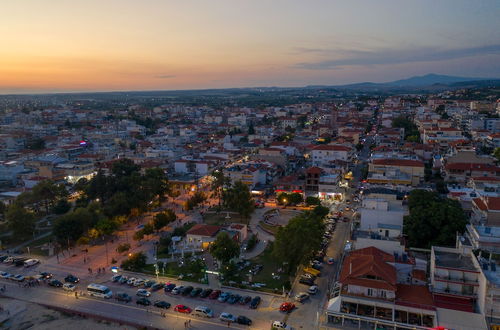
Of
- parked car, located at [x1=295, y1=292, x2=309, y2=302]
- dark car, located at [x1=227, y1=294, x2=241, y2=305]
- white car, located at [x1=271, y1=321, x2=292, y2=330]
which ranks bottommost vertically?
dark car, located at [x1=227, y1=294, x2=241, y2=305]

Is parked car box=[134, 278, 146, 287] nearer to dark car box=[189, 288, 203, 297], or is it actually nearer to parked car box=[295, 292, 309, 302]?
dark car box=[189, 288, 203, 297]

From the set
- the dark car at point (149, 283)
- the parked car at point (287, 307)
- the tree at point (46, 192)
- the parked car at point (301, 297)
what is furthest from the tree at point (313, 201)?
the tree at point (46, 192)

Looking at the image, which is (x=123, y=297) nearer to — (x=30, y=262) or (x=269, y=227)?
(x=30, y=262)

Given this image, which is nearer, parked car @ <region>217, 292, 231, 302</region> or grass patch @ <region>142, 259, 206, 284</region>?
parked car @ <region>217, 292, 231, 302</region>

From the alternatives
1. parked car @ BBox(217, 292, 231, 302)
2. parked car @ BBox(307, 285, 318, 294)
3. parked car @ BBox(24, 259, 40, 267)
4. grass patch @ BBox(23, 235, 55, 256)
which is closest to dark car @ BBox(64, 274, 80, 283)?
parked car @ BBox(24, 259, 40, 267)

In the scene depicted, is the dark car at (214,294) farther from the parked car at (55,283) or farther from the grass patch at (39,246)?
the grass patch at (39,246)

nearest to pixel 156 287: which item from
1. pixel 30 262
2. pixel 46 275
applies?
pixel 46 275

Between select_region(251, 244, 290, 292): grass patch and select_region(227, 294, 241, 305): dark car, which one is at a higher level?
select_region(227, 294, 241, 305): dark car
